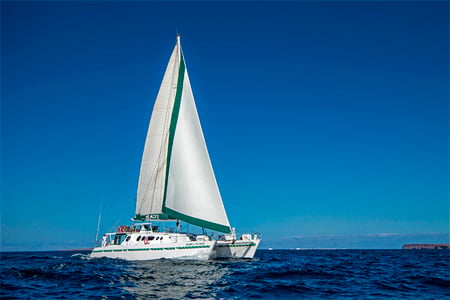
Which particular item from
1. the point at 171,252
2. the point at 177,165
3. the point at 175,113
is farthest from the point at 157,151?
the point at 171,252

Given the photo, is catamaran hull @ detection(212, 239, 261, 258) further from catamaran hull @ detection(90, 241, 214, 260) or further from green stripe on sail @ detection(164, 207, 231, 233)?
green stripe on sail @ detection(164, 207, 231, 233)

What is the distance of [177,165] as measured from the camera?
1480 inches

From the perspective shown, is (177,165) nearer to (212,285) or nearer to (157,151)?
(157,151)

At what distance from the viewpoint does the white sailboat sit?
3412 centimetres

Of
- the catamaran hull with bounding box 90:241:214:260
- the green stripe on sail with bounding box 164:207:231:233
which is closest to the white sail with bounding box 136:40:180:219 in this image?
the green stripe on sail with bounding box 164:207:231:233

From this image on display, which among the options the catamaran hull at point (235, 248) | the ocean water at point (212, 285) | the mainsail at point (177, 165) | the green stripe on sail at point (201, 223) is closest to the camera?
the ocean water at point (212, 285)

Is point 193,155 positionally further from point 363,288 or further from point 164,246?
point 363,288

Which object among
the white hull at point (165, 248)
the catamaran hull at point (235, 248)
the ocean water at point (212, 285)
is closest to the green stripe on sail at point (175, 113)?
the white hull at point (165, 248)

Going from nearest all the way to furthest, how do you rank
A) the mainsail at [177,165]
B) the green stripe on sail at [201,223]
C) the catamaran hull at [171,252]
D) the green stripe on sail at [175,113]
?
1. the catamaran hull at [171,252]
2. the green stripe on sail at [201,223]
3. the mainsail at [177,165]
4. the green stripe on sail at [175,113]

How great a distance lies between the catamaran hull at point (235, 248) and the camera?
1360 inches

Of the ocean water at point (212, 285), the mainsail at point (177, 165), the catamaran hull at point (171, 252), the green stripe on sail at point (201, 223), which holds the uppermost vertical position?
the mainsail at point (177, 165)

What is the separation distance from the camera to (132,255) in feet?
114

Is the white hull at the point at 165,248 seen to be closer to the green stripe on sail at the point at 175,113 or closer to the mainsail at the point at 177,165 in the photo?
the mainsail at the point at 177,165

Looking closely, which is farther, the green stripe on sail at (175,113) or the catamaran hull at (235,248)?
the green stripe on sail at (175,113)
